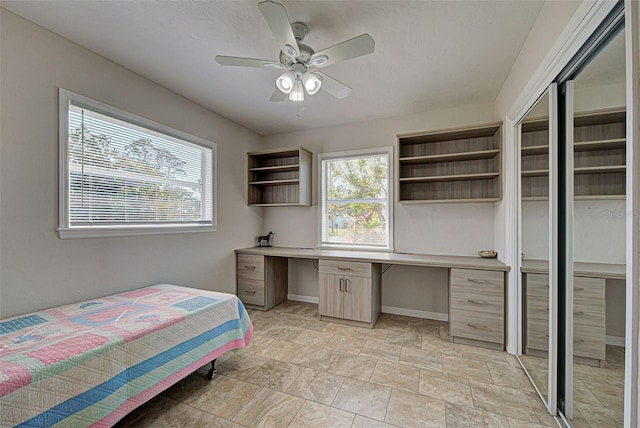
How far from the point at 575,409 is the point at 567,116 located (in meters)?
1.67

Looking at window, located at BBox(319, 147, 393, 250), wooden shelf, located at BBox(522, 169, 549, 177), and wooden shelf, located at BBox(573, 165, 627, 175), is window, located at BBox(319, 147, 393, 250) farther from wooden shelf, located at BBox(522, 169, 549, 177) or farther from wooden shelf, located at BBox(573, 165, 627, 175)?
wooden shelf, located at BBox(573, 165, 627, 175)

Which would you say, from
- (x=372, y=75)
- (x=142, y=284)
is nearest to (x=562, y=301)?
(x=372, y=75)

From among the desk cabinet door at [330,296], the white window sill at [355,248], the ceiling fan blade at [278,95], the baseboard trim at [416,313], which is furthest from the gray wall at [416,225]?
the ceiling fan blade at [278,95]

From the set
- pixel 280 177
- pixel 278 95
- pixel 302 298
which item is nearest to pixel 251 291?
pixel 302 298

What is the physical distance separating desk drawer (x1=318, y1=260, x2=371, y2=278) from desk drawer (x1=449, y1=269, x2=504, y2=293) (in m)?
0.88

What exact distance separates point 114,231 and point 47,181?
569mm

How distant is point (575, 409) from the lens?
1453mm

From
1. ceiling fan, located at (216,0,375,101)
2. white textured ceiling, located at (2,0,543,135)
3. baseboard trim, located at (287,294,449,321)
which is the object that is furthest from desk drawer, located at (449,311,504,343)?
ceiling fan, located at (216,0,375,101)

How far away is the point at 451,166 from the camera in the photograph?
3156 mm

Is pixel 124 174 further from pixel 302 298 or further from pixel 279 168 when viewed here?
pixel 302 298

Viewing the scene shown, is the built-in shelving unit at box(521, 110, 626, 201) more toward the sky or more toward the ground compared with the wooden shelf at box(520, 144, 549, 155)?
more toward the ground

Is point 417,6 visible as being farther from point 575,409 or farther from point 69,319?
point 69,319

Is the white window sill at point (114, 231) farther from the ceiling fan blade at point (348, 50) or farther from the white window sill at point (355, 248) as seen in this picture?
the ceiling fan blade at point (348, 50)

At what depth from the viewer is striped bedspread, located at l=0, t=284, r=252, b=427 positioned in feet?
3.72
